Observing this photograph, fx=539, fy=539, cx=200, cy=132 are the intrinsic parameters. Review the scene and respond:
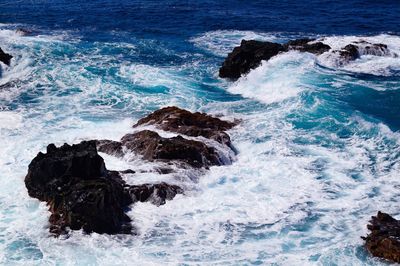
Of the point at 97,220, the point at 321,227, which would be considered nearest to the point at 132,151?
the point at 97,220

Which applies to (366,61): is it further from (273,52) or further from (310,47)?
(273,52)

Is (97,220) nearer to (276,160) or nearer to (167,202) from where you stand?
(167,202)

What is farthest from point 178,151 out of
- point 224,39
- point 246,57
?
point 224,39

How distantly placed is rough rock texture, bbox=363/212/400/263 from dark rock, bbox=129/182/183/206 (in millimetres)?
5176

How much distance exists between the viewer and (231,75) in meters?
26.4

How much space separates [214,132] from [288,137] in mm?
2640

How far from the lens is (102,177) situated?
14.2 m

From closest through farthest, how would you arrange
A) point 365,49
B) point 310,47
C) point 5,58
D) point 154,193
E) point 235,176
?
point 154,193 → point 235,176 → point 5,58 → point 365,49 → point 310,47

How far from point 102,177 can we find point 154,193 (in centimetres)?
148

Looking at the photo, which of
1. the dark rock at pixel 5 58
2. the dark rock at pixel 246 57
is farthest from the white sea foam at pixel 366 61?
the dark rock at pixel 5 58

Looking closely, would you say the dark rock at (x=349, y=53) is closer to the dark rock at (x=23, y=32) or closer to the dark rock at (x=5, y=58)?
the dark rock at (x=5, y=58)

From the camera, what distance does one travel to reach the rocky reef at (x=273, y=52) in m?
26.4

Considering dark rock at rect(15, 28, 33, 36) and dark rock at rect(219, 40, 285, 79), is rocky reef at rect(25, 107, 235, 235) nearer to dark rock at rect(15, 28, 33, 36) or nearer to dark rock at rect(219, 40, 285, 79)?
dark rock at rect(219, 40, 285, 79)

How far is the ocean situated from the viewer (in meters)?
12.7
